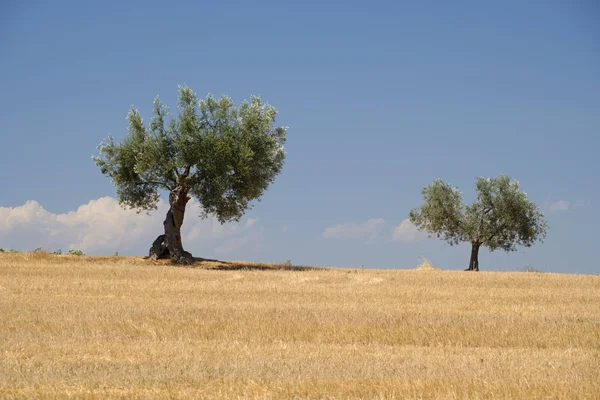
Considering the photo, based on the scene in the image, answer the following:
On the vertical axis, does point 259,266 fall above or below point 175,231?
below

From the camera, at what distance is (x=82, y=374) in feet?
40.0

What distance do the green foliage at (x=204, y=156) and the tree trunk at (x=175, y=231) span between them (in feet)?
2.14

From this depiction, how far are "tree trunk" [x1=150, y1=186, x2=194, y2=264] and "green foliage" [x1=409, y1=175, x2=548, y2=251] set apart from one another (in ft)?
69.9

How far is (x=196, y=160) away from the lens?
44.7 m

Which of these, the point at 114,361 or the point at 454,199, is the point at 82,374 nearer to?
the point at 114,361

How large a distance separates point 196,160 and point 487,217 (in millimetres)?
24792

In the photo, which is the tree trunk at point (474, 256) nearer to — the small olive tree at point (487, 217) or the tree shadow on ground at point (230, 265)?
the small olive tree at point (487, 217)

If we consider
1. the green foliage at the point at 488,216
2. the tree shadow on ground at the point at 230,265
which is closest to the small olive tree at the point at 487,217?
the green foliage at the point at 488,216

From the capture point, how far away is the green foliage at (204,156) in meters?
44.4

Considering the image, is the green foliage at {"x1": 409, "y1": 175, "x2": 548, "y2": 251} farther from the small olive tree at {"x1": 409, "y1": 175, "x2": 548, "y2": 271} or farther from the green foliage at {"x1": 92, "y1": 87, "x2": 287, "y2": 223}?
the green foliage at {"x1": 92, "y1": 87, "x2": 287, "y2": 223}

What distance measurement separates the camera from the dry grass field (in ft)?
36.3

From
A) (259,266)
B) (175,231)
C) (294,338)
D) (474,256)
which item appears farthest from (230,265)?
(294,338)

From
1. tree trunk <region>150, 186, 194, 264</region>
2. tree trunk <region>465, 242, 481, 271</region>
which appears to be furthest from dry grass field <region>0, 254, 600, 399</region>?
tree trunk <region>465, 242, 481, 271</region>

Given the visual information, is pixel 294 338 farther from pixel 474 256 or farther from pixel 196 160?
pixel 474 256
